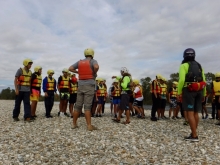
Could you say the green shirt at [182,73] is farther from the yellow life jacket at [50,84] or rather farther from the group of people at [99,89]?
the yellow life jacket at [50,84]

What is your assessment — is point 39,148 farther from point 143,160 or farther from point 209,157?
point 209,157

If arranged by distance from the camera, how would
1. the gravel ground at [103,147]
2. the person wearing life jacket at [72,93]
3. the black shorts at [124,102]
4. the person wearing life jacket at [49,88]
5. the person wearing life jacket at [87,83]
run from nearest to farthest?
the gravel ground at [103,147], the person wearing life jacket at [87,83], the black shorts at [124,102], the person wearing life jacket at [49,88], the person wearing life jacket at [72,93]

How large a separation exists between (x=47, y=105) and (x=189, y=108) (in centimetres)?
693

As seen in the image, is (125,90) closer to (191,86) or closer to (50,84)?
(191,86)

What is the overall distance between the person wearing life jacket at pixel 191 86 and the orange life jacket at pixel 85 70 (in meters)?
2.85

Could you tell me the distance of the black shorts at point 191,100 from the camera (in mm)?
6523

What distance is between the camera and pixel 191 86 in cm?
649

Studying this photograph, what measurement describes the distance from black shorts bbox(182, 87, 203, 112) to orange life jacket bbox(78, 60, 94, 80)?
9.84 feet

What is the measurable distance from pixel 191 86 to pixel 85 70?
333 cm

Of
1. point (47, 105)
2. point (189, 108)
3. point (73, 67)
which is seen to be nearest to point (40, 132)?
point (73, 67)

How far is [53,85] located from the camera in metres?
11.2

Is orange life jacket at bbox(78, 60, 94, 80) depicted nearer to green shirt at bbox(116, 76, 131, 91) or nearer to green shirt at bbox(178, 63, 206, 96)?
green shirt at bbox(116, 76, 131, 91)

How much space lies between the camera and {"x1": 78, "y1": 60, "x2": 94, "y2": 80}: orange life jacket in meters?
7.73

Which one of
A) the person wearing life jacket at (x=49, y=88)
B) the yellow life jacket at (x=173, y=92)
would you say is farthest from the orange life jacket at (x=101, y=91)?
the yellow life jacket at (x=173, y=92)
